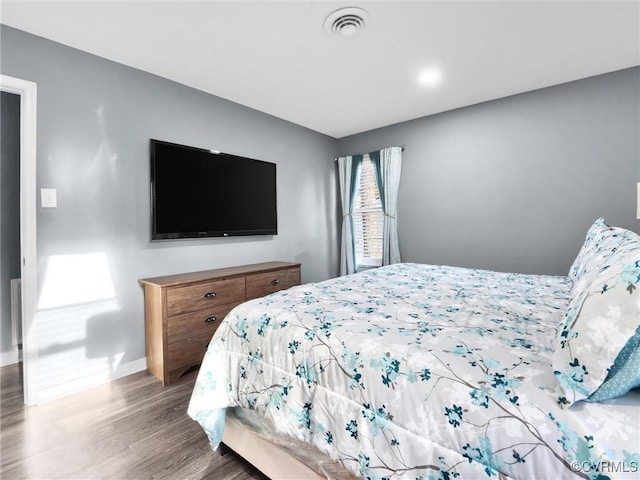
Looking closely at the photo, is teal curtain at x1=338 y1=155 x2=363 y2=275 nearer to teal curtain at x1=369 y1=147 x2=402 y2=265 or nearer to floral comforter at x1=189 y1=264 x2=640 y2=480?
teal curtain at x1=369 y1=147 x2=402 y2=265

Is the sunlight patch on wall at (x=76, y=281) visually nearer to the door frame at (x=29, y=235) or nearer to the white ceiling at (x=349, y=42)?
the door frame at (x=29, y=235)

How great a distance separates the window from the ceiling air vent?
225cm

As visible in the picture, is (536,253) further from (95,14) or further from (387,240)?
(95,14)

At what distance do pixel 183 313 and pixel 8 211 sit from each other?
210 centimetres

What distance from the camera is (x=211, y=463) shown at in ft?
5.10

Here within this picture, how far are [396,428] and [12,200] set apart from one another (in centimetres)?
384

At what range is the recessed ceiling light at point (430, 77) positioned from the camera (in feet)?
8.75

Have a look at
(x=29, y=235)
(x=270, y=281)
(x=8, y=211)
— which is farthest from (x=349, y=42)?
(x=8, y=211)

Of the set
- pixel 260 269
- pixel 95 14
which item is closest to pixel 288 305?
pixel 260 269

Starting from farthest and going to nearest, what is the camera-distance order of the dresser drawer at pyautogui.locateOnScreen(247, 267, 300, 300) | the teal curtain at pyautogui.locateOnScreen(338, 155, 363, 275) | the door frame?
the teal curtain at pyautogui.locateOnScreen(338, 155, 363, 275)
the dresser drawer at pyautogui.locateOnScreen(247, 267, 300, 300)
the door frame

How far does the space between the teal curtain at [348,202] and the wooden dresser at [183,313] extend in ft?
6.28

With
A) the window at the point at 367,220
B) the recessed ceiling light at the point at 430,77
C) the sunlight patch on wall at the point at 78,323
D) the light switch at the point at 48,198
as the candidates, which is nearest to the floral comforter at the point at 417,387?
the sunlight patch on wall at the point at 78,323

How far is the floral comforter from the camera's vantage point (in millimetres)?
748

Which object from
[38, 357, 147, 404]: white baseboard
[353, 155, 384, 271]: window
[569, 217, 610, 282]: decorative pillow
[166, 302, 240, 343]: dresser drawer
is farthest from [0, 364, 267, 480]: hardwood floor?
[353, 155, 384, 271]: window
